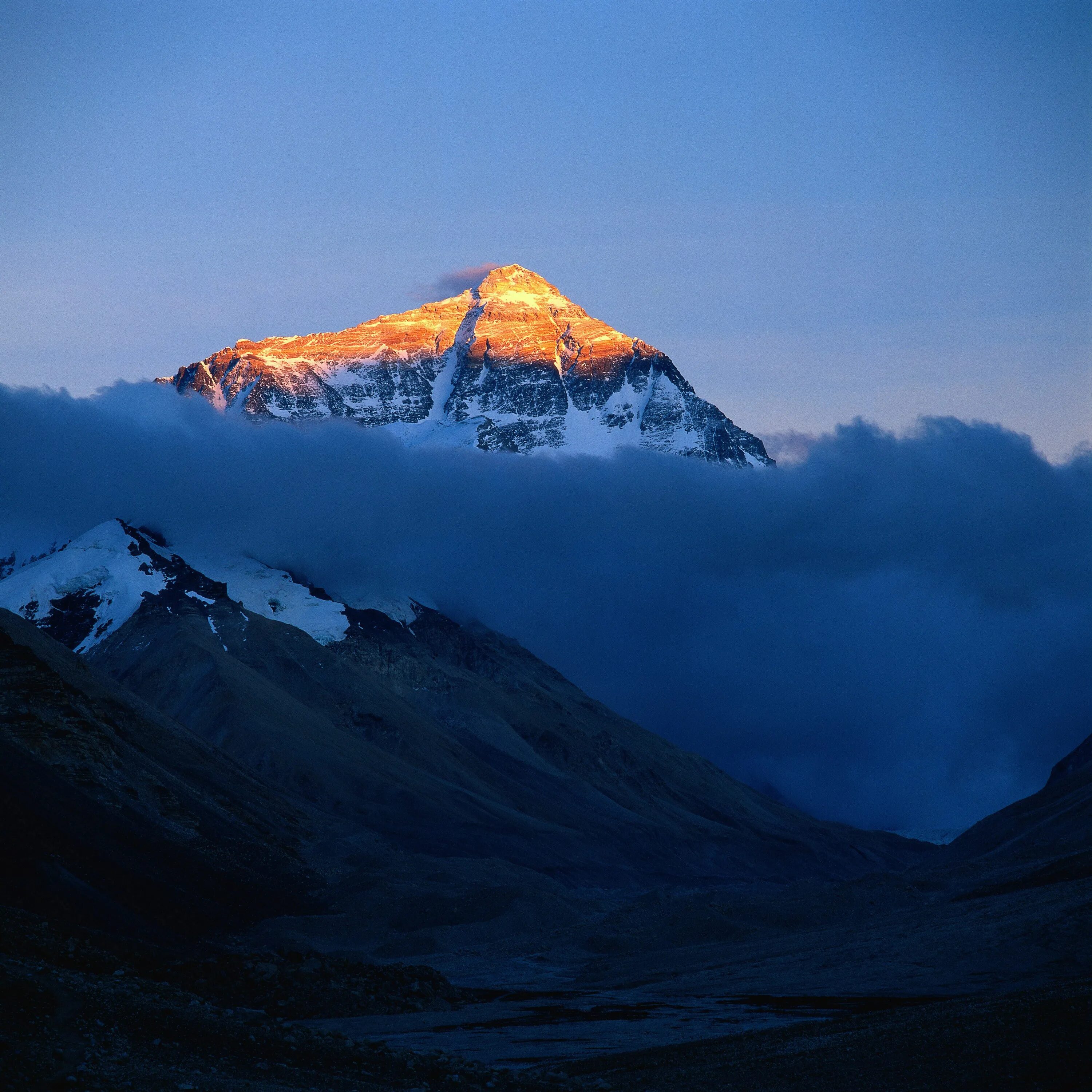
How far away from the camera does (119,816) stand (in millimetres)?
101188

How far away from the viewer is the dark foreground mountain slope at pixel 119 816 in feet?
264

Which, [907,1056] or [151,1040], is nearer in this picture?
[151,1040]

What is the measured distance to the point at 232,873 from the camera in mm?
106562

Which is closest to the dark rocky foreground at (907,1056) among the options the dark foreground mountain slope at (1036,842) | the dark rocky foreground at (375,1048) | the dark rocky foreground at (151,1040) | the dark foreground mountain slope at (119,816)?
the dark rocky foreground at (375,1048)

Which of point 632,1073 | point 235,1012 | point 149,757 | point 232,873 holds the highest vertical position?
point 149,757

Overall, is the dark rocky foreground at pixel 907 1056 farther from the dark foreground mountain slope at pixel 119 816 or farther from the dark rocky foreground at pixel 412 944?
the dark foreground mountain slope at pixel 119 816

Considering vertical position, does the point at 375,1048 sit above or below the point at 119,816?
below

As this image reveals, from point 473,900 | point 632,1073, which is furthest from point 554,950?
point 632,1073

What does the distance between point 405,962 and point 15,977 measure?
201ft

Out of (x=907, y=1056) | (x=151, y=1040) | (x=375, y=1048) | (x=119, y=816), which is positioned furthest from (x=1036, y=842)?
(x=151, y=1040)

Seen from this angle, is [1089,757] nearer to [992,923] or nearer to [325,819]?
[325,819]

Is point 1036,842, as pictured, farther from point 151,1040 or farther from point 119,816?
point 151,1040

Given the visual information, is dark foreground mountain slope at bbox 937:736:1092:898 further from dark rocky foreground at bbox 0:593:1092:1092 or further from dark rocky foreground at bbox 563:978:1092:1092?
dark rocky foreground at bbox 563:978:1092:1092

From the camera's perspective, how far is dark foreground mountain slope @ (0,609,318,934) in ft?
264
